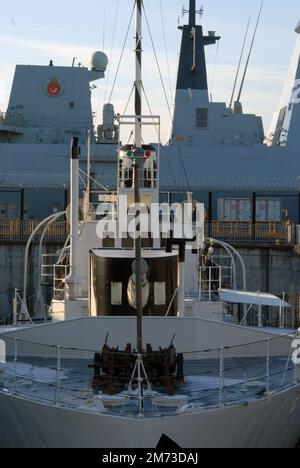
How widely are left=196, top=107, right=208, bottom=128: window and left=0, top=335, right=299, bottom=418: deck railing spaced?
33558mm

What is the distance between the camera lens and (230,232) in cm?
3950

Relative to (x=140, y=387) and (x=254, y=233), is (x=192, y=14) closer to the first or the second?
(x=254, y=233)

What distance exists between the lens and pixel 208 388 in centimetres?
1666

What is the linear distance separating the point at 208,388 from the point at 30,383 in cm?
290

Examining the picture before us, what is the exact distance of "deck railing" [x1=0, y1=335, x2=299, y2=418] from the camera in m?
15.5

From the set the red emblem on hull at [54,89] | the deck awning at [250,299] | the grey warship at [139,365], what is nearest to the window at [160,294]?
the grey warship at [139,365]

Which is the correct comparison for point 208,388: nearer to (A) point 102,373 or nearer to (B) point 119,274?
(A) point 102,373

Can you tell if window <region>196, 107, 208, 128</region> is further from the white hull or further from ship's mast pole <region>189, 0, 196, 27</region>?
the white hull

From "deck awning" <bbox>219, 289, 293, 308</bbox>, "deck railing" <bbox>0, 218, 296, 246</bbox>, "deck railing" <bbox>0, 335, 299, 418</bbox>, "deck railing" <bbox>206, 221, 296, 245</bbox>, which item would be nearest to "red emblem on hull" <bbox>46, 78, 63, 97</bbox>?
"deck railing" <bbox>0, 218, 296, 246</bbox>

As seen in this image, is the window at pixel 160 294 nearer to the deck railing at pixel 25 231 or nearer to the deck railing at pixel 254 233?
the deck railing at pixel 25 231

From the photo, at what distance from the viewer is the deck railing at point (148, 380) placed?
1551 centimetres

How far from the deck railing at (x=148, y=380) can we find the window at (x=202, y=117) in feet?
110

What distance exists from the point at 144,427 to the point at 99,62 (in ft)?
133

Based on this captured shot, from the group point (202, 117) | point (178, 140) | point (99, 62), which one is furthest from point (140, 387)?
point (99, 62)
